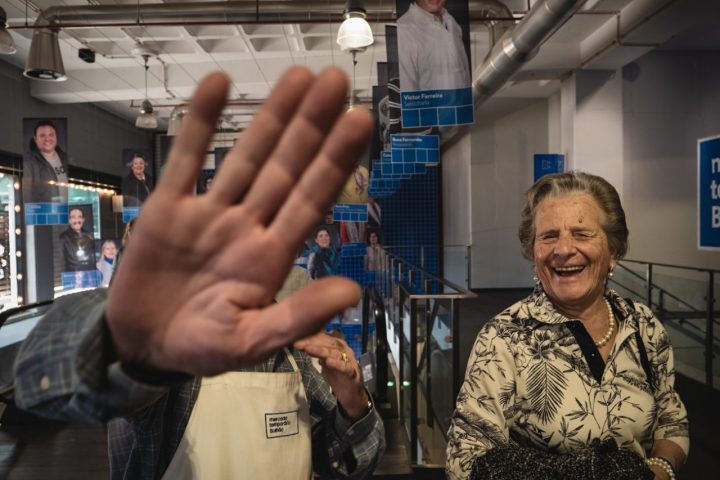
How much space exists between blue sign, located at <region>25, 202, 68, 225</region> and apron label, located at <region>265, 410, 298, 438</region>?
23.7 ft

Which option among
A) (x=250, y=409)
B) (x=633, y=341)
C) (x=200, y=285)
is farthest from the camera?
(x=633, y=341)

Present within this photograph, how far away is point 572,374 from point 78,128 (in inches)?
461

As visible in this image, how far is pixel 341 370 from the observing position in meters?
1.15

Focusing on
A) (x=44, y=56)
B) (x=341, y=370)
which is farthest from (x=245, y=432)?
(x=44, y=56)

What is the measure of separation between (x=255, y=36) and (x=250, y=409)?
7259mm

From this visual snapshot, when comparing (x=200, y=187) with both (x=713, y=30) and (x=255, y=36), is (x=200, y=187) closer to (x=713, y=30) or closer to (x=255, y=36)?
(x=255, y=36)

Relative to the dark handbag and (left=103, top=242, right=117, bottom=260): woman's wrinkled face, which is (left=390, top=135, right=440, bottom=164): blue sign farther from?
(left=103, top=242, right=117, bottom=260): woman's wrinkled face

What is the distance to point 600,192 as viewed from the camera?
1.57 meters

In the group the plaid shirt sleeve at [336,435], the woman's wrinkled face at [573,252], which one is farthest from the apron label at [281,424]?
the woman's wrinkled face at [573,252]

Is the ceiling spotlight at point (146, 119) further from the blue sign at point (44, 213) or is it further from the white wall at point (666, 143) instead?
the white wall at point (666, 143)

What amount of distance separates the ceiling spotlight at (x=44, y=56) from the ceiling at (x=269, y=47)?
1032mm

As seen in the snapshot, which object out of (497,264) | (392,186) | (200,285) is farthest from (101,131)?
(200,285)

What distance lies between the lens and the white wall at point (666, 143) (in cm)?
815

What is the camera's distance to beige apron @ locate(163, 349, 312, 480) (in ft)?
3.52
